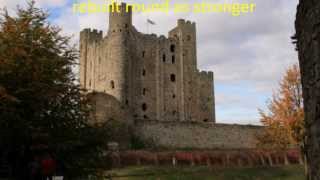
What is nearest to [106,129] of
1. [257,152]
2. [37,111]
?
[37,111]

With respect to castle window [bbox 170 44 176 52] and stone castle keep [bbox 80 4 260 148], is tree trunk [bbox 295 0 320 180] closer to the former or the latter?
stone castle keep [bbox 80 4 260 148]

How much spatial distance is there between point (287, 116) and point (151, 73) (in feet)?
126

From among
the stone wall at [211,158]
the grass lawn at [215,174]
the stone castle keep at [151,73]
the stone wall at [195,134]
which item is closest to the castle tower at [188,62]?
the stone castle keep at [151,73]

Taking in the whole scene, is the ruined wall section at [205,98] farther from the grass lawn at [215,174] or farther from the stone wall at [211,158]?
the grass lawn at [215,174]

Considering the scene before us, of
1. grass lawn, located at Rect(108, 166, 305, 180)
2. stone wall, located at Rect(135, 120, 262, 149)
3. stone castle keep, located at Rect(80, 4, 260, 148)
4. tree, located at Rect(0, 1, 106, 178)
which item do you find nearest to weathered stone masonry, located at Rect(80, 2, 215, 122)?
stone castle keep, located at Rect(80, 4, 260, 148)

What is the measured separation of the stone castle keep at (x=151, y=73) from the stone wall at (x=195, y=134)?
0.13 metres

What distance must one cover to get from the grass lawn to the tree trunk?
2227 cm

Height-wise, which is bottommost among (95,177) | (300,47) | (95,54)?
(95,177)

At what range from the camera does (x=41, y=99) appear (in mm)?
16031

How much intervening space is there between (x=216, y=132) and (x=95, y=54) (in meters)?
23.1

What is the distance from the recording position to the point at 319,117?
402cm

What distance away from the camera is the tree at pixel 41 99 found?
15.5m

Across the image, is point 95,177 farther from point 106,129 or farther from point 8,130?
point 8,130

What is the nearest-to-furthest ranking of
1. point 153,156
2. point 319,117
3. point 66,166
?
point 319,117
point 66,166
point 153,156
